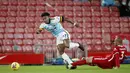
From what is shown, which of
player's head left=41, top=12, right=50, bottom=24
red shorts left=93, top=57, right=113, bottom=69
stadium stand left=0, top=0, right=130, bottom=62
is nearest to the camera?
red shorts left=93, top=57, right=113, bottom=69

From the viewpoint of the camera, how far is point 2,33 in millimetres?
21828

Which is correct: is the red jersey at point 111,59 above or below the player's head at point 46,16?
below

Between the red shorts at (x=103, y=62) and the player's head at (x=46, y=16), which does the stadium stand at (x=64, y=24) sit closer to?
the player's head at (x=46, y=16)

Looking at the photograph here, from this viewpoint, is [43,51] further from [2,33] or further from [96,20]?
[96,20]

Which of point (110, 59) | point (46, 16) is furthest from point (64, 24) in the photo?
point (110, 59)

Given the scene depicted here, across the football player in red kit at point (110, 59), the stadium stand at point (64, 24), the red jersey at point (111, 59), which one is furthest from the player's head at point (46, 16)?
the stadium stand at point (64, 24)

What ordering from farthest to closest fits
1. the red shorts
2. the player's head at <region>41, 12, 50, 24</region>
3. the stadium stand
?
the stadium stand → the player's head at <region>41, 12, 50, 24</region> → the red shorts

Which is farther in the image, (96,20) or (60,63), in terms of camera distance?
(96,20)

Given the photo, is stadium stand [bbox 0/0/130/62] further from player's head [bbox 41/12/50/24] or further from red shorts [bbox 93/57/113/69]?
red shorts [bbox 93/57/113/69]

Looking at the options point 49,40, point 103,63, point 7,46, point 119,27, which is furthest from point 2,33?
point 103,63

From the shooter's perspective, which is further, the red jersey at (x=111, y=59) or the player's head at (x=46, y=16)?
the player's head at (x=46, y=16)

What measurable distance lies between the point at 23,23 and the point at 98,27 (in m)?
4.50

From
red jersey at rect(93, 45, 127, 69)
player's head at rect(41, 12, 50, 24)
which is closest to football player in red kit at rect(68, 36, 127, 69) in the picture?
red jersey at rect(93, 45, 127, 69)

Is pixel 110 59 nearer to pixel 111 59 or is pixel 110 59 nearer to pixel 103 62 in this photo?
pixel 111 59
